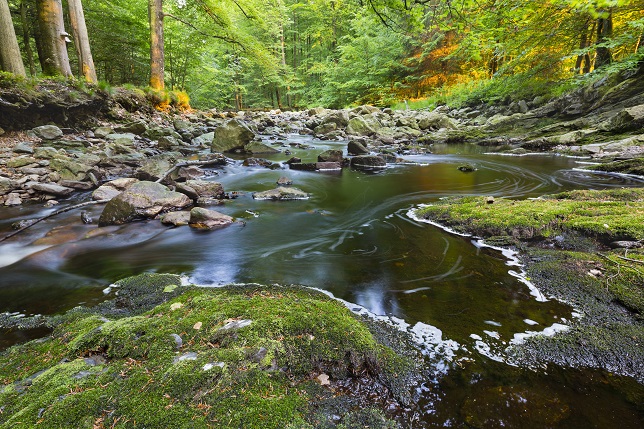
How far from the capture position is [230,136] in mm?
13047

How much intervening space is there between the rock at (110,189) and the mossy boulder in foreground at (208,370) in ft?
17.0

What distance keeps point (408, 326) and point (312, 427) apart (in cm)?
125

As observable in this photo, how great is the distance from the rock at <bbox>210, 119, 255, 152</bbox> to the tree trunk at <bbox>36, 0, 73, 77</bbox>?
17.1ft

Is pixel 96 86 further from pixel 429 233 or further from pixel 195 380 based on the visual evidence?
pixel 195 380

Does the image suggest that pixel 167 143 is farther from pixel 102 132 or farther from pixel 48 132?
pixel 48 132

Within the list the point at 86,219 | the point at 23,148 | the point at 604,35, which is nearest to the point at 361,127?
the point at 604,35

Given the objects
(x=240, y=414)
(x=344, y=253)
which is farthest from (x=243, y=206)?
(x=240, y=414)

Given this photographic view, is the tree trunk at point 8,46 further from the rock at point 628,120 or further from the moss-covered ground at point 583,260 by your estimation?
the rock at point 628,120

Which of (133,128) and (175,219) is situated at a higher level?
→ (133,128)

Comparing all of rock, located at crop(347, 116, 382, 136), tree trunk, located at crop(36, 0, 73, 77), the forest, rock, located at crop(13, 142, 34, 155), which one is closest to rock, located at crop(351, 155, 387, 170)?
the forest

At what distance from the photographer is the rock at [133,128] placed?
12180 millimetres

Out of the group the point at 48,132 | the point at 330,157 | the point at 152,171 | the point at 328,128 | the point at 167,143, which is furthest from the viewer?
the point at 328,128

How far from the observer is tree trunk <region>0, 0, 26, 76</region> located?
8.80 metres

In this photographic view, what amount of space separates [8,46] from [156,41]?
6457mm
